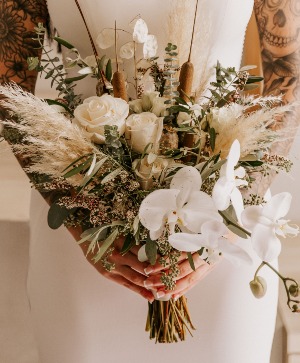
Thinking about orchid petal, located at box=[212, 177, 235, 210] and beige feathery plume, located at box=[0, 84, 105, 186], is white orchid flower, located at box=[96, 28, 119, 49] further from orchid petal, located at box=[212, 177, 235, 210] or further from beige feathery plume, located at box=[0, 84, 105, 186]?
orchid petal, located at box=[212, 177, 235, 210]

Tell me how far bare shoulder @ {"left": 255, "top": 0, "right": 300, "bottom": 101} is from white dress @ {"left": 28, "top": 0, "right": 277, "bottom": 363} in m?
0.07

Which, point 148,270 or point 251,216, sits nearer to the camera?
point 251,216

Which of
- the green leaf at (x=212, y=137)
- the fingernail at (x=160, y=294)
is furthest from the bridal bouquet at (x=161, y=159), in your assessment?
the fingernail at (x=160, y=294)

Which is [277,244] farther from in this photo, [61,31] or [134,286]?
[61,31]

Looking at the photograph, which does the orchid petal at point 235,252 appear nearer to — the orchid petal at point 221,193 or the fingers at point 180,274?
the orchid petal at point 221,193

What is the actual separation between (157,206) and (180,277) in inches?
15.1

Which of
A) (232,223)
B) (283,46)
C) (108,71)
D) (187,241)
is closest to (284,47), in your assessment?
(283,46)

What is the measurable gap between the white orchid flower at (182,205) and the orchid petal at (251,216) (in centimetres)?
4

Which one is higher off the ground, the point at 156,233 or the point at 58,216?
the point at 156,233

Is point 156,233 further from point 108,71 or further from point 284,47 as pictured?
point 284,47

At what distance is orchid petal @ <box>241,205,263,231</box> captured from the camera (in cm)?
78

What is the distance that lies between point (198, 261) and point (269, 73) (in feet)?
1.70

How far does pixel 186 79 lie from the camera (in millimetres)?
979

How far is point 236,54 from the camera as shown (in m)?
1.39
